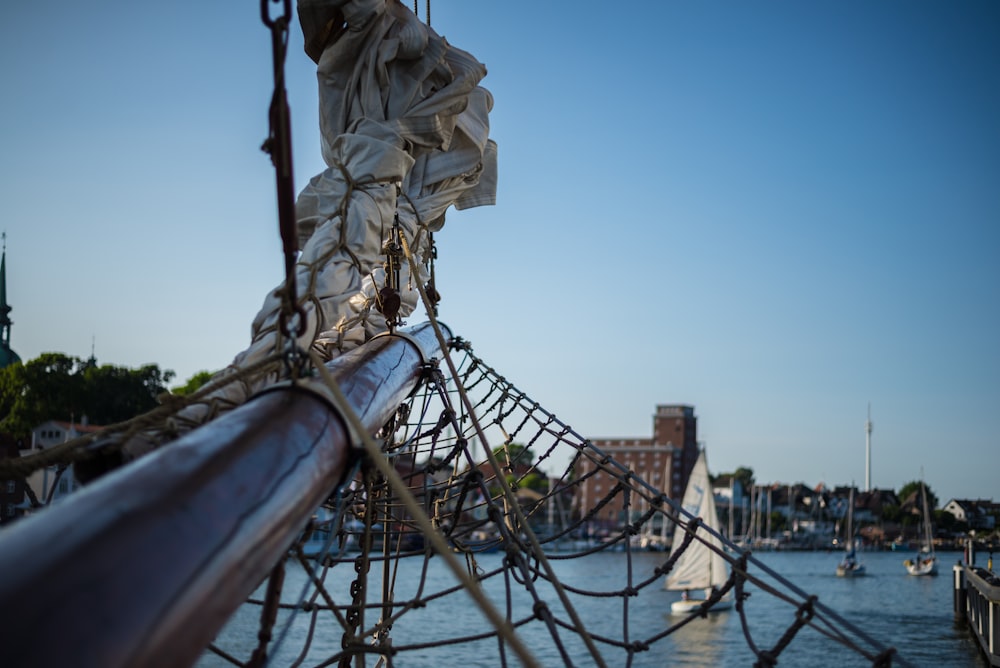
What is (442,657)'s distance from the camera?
26.9 metres

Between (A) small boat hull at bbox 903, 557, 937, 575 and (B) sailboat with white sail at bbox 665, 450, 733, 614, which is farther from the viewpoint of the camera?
(A) small boat hull at bbox 903, 557, 937, 575

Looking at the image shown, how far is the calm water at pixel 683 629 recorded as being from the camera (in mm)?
26812

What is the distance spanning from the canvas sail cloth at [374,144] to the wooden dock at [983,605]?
16.2m

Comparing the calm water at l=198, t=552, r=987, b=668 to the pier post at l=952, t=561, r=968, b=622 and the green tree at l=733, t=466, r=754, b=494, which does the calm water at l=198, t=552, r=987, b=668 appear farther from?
the green tree at l=733, t=466, r=754, b=494

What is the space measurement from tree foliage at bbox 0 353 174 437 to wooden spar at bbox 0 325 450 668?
44.7 meters

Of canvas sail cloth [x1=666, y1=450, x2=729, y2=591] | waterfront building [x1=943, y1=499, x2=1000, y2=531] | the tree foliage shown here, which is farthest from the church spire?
waterfront building [x1=943, y1=499, x2=1000, y2=531]

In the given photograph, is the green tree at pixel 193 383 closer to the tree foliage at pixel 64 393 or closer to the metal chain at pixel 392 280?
the tree foliage at pixel 64 393

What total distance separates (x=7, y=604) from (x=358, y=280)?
285cm

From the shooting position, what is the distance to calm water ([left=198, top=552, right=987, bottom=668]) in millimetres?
26812

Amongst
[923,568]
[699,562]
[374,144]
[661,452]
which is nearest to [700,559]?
[699,562]

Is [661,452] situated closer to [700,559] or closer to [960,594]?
[700,559]

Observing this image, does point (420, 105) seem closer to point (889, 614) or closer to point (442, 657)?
point (442, 657)

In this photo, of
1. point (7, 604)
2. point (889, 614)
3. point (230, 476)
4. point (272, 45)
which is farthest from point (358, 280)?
point (889, 614)

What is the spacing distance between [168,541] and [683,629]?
3528 centimetres
